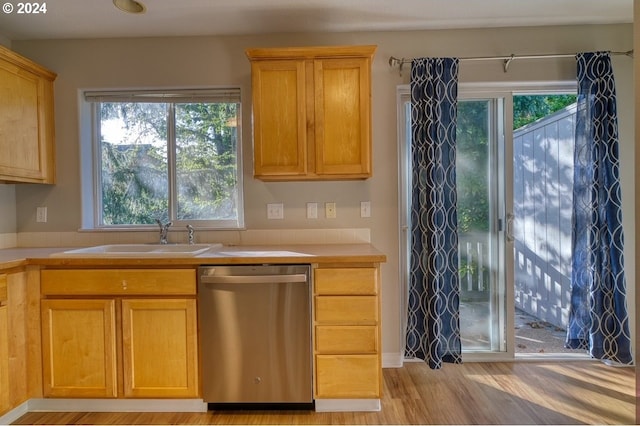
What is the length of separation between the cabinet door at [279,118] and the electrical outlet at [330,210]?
0.40 m

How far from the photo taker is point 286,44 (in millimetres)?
2385

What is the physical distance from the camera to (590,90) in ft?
7.32

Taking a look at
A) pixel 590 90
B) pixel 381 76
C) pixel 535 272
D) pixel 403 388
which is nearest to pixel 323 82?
pixel 381 76

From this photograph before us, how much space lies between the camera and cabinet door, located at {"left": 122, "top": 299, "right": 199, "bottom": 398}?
1.82 m

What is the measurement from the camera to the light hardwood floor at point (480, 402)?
5.91 ft

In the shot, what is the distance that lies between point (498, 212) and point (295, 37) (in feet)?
6.32

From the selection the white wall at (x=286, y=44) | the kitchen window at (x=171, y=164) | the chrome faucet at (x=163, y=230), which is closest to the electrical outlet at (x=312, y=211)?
the white wall at (x=286, y=44)

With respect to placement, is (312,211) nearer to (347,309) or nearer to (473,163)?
(347,309)

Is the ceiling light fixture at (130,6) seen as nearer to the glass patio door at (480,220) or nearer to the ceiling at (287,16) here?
the ceiling at (287,16)

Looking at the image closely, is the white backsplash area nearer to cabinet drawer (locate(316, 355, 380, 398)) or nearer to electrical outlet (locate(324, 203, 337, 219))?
electrical outlet (locate(324, 203, 337, 219))

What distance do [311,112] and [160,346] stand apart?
160 cm

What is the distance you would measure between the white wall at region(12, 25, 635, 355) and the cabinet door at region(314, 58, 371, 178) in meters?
0.33

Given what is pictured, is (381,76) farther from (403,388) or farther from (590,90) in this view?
(403,388)

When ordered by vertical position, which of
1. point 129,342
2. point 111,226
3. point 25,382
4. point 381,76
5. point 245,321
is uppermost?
point 381,76
